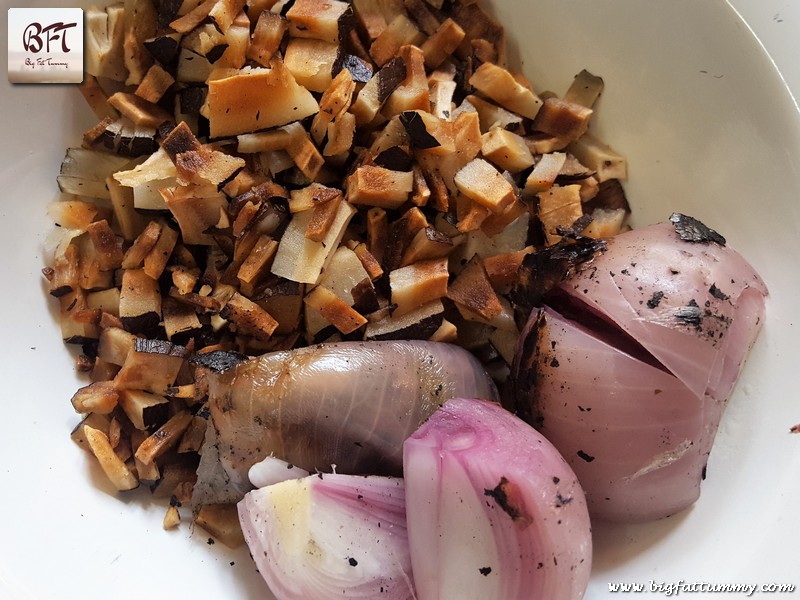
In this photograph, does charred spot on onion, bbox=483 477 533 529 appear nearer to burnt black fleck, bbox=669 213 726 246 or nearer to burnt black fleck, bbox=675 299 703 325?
burnt black fleck, bbox=675 299 703 325

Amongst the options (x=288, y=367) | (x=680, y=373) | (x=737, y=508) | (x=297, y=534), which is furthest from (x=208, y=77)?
(x=737, y=508)

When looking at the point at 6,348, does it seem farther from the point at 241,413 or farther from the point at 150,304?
the point at 241,413

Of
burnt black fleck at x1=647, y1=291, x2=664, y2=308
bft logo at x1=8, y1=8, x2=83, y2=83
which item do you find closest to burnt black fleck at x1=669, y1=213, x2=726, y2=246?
burnt black fleck at x1=647, y1=291, x2=664, y2=308

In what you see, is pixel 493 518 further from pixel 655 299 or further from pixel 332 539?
pixel 655 299

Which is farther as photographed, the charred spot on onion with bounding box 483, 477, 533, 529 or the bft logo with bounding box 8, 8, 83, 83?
the bft logo with bounding box 8, 8, 83, 83

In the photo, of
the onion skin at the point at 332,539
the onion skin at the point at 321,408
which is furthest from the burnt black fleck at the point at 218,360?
the onion skin at the point at 332,539

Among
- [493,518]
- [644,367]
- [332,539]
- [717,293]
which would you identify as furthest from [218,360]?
[717,293]
